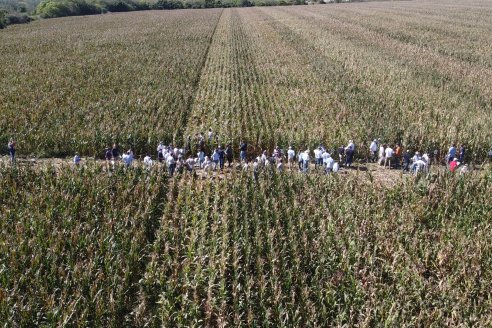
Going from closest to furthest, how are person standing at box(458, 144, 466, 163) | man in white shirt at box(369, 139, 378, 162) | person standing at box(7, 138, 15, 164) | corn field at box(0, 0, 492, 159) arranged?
person standing at box(7, 138, 15, 164) < person standing at box(458, 144, 466, 163) < man in white shirt at box(369, 139, 378, 162) < corn field at box(0, 0, 492, 159)

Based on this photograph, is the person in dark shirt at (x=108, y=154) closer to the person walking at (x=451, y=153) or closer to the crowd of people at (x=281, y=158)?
the crowd of people at (x=281, y=158)

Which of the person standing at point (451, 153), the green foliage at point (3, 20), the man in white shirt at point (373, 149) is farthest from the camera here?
the green foliage at point (3, 20)

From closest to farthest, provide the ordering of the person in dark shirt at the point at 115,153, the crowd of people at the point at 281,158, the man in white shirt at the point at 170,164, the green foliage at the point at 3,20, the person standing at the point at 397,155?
the man in white shirt at the point at 170,164, the crowd of people at the point at 281,158, the person in dark shirt at the point at 115,153, the person standing at the point at 397,155, the green foliage at the point at 3,20

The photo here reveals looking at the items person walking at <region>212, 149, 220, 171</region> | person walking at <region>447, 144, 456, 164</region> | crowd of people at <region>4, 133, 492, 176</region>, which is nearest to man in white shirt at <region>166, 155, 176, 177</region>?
crowd of people at <region>4, 133, 492, 176</region>

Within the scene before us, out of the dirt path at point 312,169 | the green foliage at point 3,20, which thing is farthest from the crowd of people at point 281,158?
the green foliage at point 3,20

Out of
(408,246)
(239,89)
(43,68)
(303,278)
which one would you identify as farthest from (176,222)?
(43,68)

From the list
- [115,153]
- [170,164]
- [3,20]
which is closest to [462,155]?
[170,164]

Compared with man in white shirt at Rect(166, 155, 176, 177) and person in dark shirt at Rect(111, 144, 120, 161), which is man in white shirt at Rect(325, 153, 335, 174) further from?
person in dark shirt at Rect(111, 144, 120, 161)
